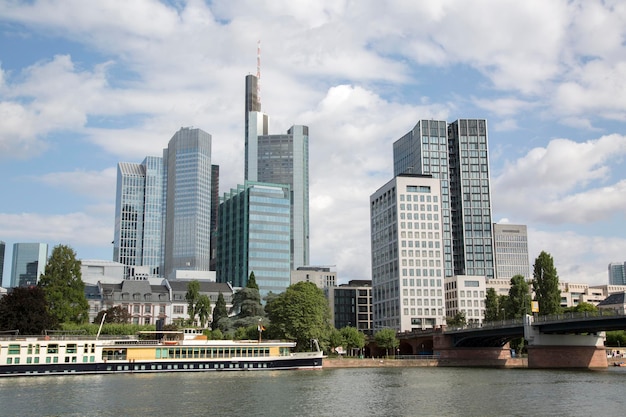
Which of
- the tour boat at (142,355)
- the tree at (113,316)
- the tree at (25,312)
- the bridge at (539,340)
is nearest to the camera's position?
the tour boat at (142,355)

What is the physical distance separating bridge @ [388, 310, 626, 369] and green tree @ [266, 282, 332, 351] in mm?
35968

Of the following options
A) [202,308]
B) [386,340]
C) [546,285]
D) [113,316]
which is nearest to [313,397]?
[546,285]

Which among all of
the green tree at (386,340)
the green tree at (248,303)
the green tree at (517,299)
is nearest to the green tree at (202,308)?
the green tree at (248,303)

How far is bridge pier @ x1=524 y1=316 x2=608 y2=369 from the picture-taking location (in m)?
126

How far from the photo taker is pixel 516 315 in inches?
6102

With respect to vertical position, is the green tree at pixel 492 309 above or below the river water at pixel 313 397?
above

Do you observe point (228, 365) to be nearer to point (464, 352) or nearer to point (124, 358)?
point (124, 358)

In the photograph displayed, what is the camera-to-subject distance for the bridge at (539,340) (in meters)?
113

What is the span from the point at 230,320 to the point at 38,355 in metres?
56.5

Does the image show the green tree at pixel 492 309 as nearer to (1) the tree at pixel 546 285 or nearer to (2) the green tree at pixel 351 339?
(1) the tree at pixel 546 285

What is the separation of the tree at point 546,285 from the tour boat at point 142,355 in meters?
49.6

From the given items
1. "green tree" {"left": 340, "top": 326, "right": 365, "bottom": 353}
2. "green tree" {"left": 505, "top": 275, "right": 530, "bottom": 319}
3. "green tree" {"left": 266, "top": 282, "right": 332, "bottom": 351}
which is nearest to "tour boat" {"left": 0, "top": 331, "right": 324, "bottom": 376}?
"green tree" {"left": 266, "top": 282, "right": 332, "bottom": 351}

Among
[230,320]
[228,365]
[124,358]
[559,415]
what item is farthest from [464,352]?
[559,415]

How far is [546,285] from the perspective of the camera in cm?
14350
